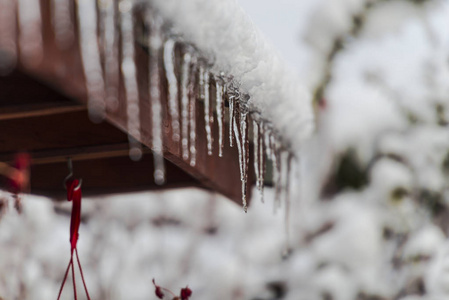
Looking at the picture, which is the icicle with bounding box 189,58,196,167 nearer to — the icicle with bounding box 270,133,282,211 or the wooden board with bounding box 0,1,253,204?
the wooden board with bounding box 0,1,253,204

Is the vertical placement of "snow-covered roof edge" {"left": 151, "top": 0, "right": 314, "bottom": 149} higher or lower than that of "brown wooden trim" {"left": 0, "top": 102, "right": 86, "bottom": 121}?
higher

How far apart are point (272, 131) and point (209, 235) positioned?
276 centimetres

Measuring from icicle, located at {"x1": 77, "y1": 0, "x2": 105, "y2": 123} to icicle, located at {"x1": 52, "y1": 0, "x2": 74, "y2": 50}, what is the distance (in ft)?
0.09

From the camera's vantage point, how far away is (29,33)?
910mm

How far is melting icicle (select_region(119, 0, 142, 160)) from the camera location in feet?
3.77

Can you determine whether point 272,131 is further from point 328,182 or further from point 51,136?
point 328,182

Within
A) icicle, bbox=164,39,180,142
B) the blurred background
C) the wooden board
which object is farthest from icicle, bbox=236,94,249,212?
the blurred background

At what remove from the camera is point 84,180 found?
91.7 inches

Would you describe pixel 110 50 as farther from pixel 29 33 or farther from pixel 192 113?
pixel 192 113

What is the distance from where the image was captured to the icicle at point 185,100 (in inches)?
54.5

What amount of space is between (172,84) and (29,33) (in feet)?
1.66

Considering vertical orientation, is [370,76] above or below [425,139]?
above

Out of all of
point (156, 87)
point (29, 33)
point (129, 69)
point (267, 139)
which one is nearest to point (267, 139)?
point (267, 139)

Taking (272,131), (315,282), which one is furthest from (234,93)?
(315,282)
